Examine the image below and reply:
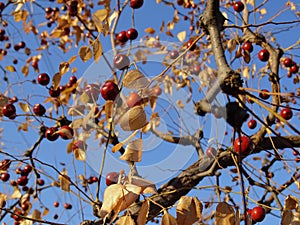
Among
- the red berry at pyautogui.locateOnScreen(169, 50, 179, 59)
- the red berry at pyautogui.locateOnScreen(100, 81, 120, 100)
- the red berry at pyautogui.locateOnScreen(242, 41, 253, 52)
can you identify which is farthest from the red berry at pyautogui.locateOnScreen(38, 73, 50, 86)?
the red berry at pyautogui.locateOnScreen(242, 41, 253, 52)

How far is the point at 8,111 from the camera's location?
5.50ft

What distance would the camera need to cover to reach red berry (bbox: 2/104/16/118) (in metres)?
1.67

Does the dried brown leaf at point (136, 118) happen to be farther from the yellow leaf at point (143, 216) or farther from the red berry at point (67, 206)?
the red berry at point (67, 206)

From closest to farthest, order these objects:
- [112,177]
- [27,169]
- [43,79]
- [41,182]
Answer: [112,177], [43,79], [27,169], [41,182]

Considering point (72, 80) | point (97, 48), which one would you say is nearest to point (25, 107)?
point (72, 80)

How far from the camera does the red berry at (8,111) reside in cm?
167

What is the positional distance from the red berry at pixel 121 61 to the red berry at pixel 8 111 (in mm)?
605

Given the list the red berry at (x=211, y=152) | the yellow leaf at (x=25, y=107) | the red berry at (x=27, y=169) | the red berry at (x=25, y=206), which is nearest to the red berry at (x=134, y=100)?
the red berry at (x=211, y=152)

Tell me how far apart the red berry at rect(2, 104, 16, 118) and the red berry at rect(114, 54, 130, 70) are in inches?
23.8

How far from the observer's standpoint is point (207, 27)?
0.76 m

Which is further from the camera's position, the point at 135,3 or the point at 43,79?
the point at 43,79

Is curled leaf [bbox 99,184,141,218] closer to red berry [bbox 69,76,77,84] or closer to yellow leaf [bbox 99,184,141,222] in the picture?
yellow leaf [bbox 99,184,141,222]

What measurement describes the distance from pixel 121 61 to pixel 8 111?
0.65 m

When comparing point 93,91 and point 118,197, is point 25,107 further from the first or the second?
point 118,197
